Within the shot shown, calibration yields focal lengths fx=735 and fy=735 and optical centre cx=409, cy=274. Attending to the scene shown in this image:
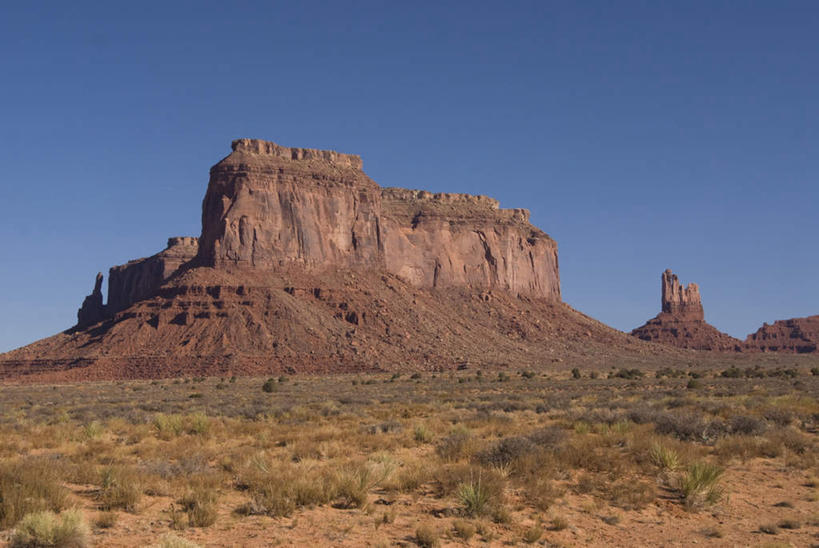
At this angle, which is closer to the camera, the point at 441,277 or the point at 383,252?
the point at 383,252

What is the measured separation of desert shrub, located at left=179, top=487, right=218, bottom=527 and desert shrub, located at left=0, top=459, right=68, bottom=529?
183 centimetres

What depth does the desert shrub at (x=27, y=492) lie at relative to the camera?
10469mm

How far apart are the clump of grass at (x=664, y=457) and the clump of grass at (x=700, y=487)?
1.19 metres

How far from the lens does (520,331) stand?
343 feet

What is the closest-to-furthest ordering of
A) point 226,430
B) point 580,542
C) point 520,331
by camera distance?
point 580,542 → point 226,430 → point 520,331

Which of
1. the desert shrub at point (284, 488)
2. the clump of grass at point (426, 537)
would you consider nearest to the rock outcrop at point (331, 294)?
the desert shrub at point (284, 488)

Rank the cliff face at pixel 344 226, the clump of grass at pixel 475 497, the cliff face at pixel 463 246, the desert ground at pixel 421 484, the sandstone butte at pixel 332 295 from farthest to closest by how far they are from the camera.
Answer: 1. the cliff face at pixel 463 246
2. the cliff face at pixel 344 226
3. the sandstone butte at pixel 332 295
4. the clump of grass at pixel 475 497
5. the desert ground at pixel 421 484

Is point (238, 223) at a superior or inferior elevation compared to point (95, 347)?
superior

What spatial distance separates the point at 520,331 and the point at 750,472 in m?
89.7

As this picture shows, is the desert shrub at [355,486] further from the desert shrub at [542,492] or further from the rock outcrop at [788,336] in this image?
the rock outcrop at [788,336]

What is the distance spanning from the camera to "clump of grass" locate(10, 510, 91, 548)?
360 inches

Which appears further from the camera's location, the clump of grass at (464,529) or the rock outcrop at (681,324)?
the rock outcrop at (681,324)

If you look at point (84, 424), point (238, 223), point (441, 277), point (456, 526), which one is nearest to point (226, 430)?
point (84, 424)

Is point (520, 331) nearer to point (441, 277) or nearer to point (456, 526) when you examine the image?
point (441, 277)
